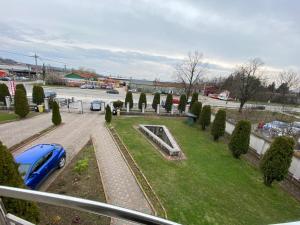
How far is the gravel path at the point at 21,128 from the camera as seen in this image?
485 inches

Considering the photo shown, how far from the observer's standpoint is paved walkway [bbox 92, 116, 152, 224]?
6.93 meters

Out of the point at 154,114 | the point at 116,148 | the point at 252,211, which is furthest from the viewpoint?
the point at 154,114

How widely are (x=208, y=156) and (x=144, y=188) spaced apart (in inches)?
238

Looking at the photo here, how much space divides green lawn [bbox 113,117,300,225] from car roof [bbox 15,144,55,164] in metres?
4.32

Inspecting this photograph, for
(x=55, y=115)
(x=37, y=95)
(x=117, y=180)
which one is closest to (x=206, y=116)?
(x=117, y=180)

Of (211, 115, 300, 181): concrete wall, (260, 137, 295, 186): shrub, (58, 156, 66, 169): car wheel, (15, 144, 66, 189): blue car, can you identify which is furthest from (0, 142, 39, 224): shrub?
(211, 115, 300, 181): concrete wall

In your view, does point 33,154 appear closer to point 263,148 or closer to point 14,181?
point 14,181

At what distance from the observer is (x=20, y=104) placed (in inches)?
675

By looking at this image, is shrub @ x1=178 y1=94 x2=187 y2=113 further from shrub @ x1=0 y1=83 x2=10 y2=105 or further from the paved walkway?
shrub @ x1=0 y1=83 x2=10 y2=105

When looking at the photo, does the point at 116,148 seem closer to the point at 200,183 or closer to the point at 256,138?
the point at 200,183

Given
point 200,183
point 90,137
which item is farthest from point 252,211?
point 90,137

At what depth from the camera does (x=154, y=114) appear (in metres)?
24.1

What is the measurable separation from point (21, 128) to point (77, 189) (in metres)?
10.0

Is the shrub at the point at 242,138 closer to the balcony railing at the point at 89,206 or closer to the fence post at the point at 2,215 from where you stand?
the balcony railing at the point at 89,206
